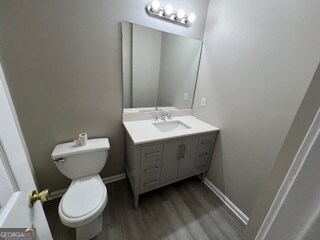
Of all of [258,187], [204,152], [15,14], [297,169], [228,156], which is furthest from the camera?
[204,152]

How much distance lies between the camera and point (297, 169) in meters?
A: 0.31

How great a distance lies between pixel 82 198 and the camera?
3.85 ft

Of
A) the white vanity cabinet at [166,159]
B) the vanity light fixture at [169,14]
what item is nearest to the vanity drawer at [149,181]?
the white vanity cabinet at [166,159]

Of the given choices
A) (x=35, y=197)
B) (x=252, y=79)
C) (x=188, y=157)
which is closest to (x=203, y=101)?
(x=252, y=79)

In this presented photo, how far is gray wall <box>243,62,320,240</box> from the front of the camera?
33 cm

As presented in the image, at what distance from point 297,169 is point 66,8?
1729mm

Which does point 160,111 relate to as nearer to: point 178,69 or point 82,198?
point 178,69

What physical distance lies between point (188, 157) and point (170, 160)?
248mm

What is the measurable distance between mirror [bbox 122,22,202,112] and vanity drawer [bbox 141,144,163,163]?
23.6 inches

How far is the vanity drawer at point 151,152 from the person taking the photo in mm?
1361

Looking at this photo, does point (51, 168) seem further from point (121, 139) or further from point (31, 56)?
point (31, 56)

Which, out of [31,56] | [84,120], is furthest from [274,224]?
[31,56]

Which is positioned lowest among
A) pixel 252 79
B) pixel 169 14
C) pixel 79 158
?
pixel 79 158

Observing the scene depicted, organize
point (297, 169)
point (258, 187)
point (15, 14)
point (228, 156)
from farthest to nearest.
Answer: point (228, 156) < point (258, 187) < point (15, 14) < point (297, 169)
